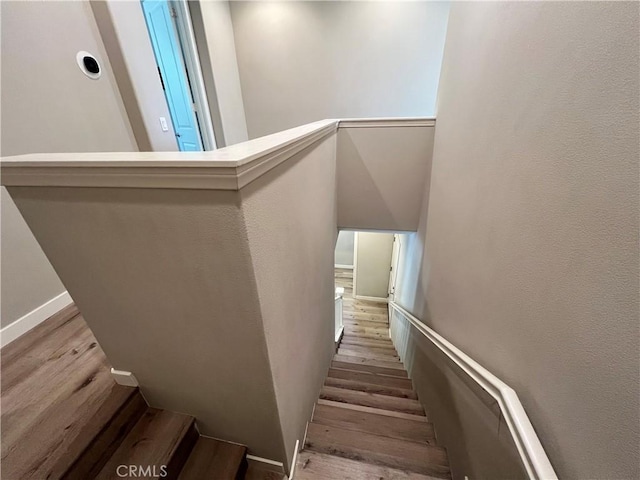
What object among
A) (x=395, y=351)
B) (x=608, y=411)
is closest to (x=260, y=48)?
(x=608, y=411)

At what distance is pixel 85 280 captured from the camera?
2.91ft

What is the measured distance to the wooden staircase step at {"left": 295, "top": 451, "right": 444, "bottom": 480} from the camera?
4.24 ft

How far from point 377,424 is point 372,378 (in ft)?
3.14

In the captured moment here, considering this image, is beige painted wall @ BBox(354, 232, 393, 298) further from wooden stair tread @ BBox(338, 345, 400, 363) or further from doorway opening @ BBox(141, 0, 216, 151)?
doorway opening @ BBox(141, 0, 216, 151)

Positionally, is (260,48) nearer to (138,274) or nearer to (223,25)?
(223,25)

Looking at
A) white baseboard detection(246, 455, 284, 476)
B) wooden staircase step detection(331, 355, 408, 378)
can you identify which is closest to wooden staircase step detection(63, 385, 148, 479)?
white baseboard detection(246, 455, 284, 476)

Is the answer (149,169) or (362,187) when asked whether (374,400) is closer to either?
(362,187)

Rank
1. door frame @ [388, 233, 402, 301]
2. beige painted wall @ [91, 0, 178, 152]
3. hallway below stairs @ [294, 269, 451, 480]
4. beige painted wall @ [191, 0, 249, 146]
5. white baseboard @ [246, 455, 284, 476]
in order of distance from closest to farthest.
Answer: white baseboard @ [246, 455, 284, 476] < hallway below stairs @ [294, 269, 451, 480] < beige painted wall @ [91, 0, 178, 152] < beige painted wall @ [191, 0, 249, 146] < door frame @ [388, 233, 402, 301]

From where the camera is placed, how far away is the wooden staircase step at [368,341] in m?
4.11

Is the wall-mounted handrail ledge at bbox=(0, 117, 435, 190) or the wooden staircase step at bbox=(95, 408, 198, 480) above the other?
the wall-mounted handrail ledge at bbox=(0, 117, 435, 190)

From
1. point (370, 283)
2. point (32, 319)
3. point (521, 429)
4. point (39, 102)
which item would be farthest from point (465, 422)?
point (370, 283)

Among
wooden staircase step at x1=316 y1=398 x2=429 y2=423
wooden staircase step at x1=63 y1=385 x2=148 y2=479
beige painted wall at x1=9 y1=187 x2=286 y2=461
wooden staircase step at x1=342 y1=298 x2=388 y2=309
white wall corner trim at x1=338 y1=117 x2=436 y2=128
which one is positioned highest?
white wall corner trim at x1=338 y1=117 x2=436 y2=128

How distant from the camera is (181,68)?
109 inches

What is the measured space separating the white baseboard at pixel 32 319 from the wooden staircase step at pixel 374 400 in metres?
1.99
